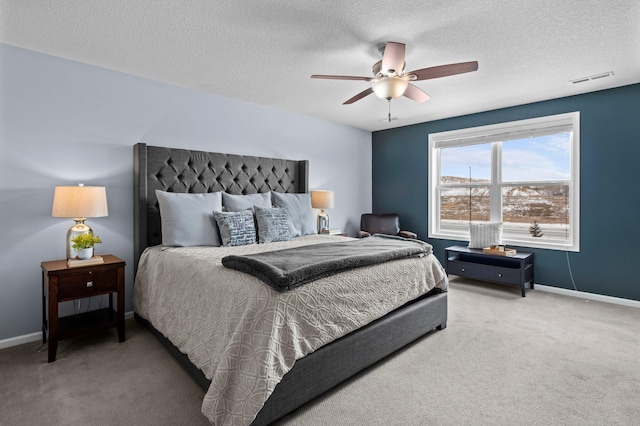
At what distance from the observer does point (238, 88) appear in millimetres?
3621

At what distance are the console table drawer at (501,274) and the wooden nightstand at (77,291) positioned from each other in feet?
13.6

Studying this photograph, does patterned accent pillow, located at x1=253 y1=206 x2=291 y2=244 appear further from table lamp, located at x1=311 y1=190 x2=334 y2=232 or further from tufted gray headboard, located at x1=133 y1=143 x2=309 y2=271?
table lamp, located at x1=311 y1=190 x2=334 y2=232

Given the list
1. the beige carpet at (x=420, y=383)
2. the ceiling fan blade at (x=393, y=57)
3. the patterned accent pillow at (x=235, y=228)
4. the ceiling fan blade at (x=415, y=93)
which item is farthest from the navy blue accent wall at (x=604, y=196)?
the patterned accent pillow at (x=235, y=228)

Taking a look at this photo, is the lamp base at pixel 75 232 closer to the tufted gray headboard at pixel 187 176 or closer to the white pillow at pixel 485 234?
the tufted gray headboard at pixel 187 176

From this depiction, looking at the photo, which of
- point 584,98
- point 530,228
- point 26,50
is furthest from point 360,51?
point 530,228

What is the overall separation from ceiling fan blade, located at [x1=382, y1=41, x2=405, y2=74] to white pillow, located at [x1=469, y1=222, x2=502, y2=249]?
292 centimetres

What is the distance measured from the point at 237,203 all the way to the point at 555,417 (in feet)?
10.0

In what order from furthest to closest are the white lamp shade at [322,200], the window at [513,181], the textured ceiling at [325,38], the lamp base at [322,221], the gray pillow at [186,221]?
1. the lamp base at [322,221]
2. the white lamp shade at [322,200]
3. the window at [513,181]
4. the gray pillow at [186,221]
5. the textured ceiling at [325,38]

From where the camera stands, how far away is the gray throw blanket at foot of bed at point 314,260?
1761mm

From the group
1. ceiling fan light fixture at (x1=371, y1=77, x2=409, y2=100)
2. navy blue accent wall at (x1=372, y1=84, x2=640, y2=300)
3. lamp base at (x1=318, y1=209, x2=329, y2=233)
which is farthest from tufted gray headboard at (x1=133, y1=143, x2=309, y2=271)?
navy blue accent wall at (x1=372, y1=84, x2=640, y2=300)

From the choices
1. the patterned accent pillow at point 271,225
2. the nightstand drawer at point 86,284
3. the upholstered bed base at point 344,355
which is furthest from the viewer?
the patterned accent pillow at point 271,225

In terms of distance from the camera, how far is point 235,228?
10.3ft

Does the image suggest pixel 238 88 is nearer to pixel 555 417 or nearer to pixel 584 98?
pixel 555 417

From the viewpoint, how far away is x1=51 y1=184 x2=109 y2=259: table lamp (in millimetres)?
2527
